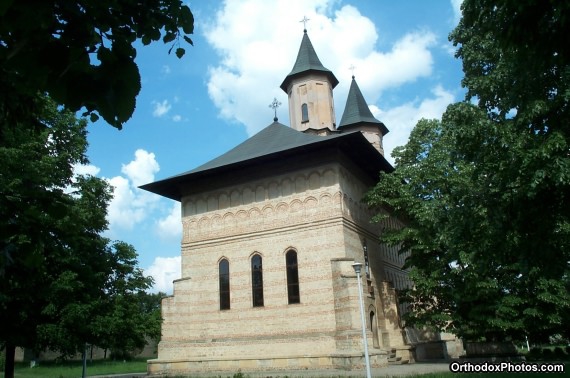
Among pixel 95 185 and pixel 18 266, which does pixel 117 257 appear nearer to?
pixel 95 185

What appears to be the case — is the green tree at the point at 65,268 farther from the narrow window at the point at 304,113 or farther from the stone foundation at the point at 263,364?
the narrow window at the point at 304,113

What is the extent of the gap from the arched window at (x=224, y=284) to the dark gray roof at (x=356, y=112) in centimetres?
1732

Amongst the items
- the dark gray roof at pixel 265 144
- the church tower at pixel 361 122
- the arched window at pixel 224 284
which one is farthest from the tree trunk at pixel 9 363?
the church tower at pixel 361 122

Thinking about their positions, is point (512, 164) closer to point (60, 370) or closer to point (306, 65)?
point (306, 65)

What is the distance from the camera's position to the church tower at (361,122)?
34719mm

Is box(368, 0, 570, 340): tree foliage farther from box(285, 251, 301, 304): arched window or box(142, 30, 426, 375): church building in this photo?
box(285, 251, 301, 304): arched window

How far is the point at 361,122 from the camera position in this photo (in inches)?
1368

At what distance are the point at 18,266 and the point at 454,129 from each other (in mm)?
8752

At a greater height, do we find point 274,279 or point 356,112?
point 356,112

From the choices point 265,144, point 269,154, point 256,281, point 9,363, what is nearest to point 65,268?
point 9,363

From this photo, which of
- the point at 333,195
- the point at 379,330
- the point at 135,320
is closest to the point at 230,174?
the point at 333,195

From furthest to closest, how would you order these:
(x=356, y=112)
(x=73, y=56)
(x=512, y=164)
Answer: (x=356, y=112) < (x=512, y=164) < (x=73, y=56)

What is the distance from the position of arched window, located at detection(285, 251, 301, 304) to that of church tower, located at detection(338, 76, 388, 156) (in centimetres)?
1681

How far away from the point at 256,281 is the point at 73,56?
18387mm
